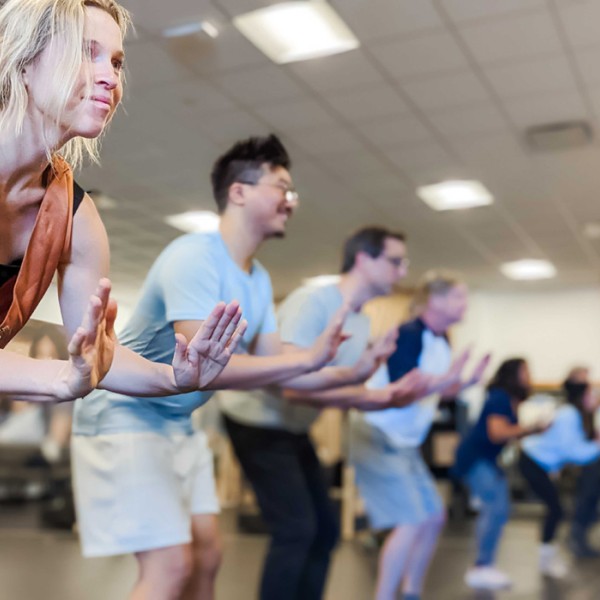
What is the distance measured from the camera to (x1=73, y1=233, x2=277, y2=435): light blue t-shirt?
0.96 m

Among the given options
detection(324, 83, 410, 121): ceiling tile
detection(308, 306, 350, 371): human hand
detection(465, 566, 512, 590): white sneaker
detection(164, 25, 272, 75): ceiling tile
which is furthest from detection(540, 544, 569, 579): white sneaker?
detection(164, 25, 272, 75): ceiling tile

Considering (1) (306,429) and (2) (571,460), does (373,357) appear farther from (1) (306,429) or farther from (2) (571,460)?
(2) (571,460)

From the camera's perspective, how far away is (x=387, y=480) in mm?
2076

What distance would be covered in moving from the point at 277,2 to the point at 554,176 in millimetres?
1653

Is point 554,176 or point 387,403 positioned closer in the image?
point 387,403

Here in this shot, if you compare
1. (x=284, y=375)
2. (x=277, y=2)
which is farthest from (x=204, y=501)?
(x=277, y=2)

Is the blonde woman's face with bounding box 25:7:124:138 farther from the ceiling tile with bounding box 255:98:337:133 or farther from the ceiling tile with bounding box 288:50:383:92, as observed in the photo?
the ceiling tile with bounding box 288:50:383:92

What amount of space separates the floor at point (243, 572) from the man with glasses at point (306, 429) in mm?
316

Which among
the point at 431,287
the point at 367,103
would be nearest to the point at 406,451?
the point at 431,287

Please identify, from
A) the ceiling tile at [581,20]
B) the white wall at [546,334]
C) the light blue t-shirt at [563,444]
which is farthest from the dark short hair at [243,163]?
the white wall at [546,334]

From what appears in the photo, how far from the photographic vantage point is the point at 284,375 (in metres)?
1.12

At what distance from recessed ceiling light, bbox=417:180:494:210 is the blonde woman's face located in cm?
99

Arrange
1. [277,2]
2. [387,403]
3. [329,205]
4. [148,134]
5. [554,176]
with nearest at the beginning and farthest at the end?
[148,134] → [277,2] → [329,205] → [387,403] → [554,176]

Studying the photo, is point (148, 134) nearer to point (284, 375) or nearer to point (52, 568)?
point (284, 375)
